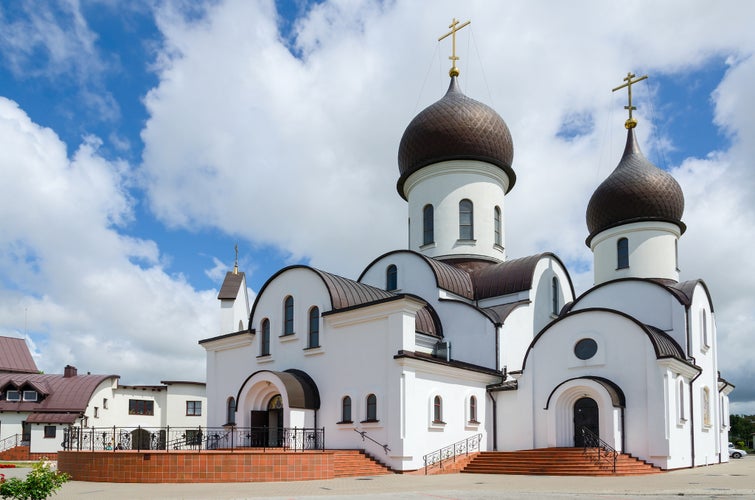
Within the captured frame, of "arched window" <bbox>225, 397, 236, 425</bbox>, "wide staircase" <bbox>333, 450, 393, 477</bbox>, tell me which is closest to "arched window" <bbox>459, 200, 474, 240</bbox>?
"arched window" <bbox>225, 397, 236, 425</bbox>

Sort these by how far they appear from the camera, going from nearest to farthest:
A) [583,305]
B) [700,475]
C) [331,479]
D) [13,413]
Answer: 1. [331,479]
2. [700,475]
3. [583,305]
4. [13,413]

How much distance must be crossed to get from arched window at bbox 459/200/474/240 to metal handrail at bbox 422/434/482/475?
27.4ft

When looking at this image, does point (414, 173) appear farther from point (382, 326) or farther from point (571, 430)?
point (571, 430)

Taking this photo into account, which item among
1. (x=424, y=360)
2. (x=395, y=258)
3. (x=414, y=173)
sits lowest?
(x=424, y=360)

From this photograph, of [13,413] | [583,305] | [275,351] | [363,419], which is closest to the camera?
[363,419]

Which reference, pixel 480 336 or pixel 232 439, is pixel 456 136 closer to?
pixel 480 336

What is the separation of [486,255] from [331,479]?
12733mm

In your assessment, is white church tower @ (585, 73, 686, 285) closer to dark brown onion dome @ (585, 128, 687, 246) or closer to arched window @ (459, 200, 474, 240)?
dark brown onion dome @ (585, 128, 687, 246)

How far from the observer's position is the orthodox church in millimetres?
19344

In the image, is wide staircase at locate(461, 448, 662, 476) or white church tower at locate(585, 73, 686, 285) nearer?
wide staircase at locate(461, 448, 662, 476)

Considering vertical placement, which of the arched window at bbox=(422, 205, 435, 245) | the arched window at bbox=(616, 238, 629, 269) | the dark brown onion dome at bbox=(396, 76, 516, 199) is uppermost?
the dark brown onion dome at bbox=(396, 76, 516, 199)

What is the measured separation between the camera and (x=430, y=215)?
2727cm

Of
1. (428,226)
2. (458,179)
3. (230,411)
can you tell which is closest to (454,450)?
(230,411)

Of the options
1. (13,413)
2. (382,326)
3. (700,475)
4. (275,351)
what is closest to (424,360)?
(382,326)
